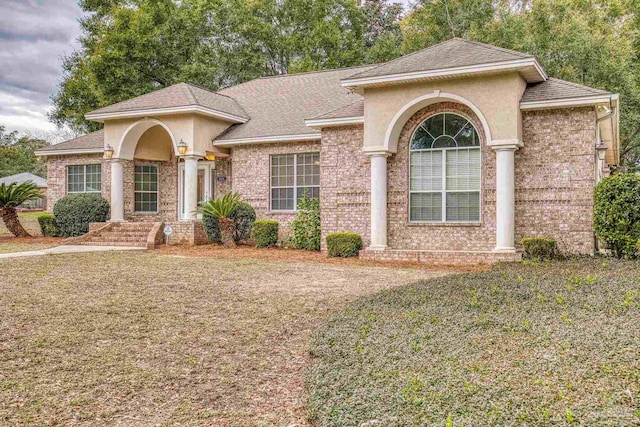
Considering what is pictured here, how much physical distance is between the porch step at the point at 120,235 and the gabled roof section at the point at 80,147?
3479 mm

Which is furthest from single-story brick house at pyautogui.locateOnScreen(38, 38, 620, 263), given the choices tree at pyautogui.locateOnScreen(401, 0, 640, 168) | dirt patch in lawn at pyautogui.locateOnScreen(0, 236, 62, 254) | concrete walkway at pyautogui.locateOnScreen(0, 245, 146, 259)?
tree at pyautogui.locateOnScreen(401, 0, 640, 168)

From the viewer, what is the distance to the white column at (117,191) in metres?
17.6

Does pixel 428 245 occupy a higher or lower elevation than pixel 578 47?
lower

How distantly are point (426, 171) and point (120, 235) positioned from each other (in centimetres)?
956

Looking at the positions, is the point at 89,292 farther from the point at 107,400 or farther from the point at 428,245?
the point at 428,245

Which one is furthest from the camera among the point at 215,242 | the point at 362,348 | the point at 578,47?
the point at 578,47

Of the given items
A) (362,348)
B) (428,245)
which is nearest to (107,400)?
(362,348)

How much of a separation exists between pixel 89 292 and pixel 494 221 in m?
8.53

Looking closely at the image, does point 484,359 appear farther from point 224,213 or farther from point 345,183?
point 224,213

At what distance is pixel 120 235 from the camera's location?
16797 millimetres

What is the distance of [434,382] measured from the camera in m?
3.92

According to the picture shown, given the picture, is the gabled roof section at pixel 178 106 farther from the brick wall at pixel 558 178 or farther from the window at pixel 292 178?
the brick wall at pixel 558 178

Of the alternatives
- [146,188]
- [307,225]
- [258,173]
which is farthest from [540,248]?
[146,188]

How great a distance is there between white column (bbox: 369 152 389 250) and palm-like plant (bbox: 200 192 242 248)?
14.5 feet
